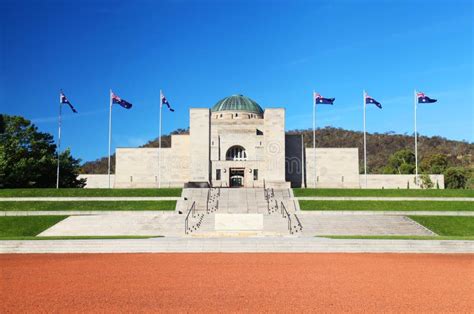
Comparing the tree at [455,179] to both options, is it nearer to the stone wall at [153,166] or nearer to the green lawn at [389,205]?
the green lawn at [389,205]

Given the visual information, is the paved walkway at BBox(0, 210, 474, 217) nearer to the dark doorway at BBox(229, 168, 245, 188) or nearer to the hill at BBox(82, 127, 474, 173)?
the dark doorway at BBox(229, 168, 245, 188)

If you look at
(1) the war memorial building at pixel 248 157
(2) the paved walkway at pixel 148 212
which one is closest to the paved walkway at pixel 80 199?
(2) the paved walkway at pixel 148 212

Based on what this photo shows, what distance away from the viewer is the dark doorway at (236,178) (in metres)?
53.8

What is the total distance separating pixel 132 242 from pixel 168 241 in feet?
5.20

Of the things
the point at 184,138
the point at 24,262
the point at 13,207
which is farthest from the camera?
the point at 184,138

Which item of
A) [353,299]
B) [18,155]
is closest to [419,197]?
[353,299]

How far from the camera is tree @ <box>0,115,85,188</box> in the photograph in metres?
46.8

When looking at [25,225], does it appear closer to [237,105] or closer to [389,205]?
[389,205]

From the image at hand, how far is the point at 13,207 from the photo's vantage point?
34781mm

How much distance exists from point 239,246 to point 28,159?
3637 cm

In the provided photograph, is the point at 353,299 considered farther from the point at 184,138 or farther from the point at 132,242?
the point at 184,138

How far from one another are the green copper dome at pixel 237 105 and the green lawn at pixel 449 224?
37.1 metres

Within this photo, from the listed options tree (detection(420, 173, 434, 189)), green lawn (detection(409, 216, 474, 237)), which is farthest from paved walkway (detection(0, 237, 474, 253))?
tree (detection(420, 173, 434, 189))

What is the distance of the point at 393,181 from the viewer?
188 feet
